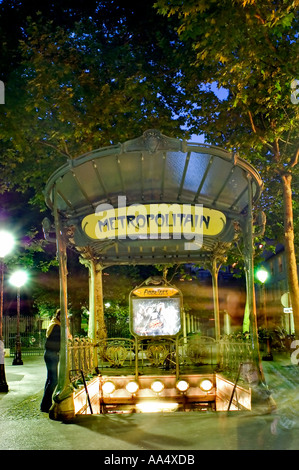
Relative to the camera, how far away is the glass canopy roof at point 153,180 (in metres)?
8.02

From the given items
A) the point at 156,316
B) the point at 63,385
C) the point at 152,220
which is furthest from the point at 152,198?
the point at 63,385

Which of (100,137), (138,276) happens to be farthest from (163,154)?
(138,276)

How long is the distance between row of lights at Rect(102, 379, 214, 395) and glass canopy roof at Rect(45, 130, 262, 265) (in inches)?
136

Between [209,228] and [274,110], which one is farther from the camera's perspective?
[274,110]

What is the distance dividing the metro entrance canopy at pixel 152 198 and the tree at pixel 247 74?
370 cm

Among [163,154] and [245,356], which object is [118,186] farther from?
[245,356]

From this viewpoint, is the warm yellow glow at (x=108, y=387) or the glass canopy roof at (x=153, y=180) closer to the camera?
the glass canopy roof at (x=153, y=180)

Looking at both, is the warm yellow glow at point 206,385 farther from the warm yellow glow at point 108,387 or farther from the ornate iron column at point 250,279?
the ornate iron column at point 250,279

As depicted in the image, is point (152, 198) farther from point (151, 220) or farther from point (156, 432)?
point (156, 432)

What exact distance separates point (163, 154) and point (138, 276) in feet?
87.7

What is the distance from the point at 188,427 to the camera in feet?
22.1

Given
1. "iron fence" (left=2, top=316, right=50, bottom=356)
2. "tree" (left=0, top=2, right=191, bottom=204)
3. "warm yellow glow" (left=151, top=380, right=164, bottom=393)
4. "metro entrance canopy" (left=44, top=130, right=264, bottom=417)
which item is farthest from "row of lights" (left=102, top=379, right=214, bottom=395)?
"iron fence" (left=2, top=316, right=50, bottom=356)

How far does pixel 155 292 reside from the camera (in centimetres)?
1202

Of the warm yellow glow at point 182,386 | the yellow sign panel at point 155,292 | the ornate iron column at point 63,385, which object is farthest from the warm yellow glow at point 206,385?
the ornate iron column at point 63,385
